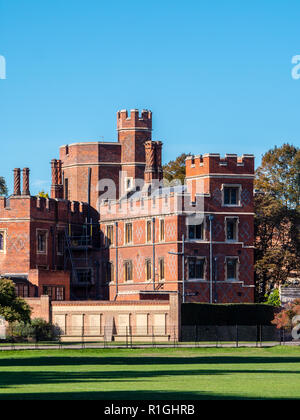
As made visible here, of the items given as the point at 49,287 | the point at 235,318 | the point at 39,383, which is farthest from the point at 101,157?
the point at 39,383

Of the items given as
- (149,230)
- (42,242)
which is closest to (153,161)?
(149,230)

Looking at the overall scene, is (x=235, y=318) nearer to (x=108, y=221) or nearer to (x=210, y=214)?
(x=210, y=214)

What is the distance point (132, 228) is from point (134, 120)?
493 inches

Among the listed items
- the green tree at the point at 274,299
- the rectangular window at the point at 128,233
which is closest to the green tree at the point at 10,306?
the rectangular window at the point at 128,233

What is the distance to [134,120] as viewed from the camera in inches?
3740

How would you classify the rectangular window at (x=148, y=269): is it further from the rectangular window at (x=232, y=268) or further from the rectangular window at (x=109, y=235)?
the rectangular window at (x=232, y=268)

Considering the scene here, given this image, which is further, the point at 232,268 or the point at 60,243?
the point at 60,243

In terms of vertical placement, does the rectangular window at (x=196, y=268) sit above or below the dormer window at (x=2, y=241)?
below

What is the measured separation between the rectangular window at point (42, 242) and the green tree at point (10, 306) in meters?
17.0

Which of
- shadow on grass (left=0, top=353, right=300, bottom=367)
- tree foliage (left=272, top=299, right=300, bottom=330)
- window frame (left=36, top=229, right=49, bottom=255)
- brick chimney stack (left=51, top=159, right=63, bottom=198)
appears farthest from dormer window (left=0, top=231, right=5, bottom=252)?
shadow on grass (left=0, top=353, right=300, bottom=367)

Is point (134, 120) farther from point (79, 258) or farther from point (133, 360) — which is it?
point (133, 360)

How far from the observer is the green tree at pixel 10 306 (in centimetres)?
6744

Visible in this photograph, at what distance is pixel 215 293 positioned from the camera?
266 feet

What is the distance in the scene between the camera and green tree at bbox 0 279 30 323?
67438 mm
